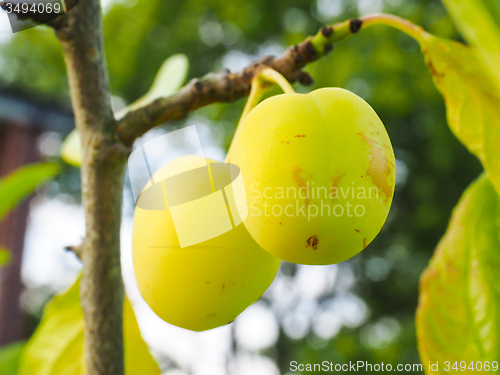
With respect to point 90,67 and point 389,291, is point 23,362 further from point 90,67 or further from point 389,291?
point 389,291

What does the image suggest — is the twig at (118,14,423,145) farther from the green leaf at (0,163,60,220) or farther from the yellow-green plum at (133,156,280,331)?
the green leaf at (0,163,60,220)

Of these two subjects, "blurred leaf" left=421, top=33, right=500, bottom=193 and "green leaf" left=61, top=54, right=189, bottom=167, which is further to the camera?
"green leaf" left=61, top=54, right=189, bottom=167

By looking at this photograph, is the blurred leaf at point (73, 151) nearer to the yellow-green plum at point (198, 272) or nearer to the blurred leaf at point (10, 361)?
the yellow-green plum at point (198, 272)

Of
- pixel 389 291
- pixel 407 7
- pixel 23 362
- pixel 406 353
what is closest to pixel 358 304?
pixel 389 291

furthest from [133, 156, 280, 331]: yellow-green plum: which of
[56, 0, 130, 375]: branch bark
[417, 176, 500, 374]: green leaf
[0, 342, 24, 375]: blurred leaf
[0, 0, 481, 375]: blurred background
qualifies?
[0, 0, 481, 375]: blurred background

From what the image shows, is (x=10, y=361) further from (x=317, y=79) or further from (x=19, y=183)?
(x=317, y=79)

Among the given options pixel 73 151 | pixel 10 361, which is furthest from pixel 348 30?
pixel 10 361
